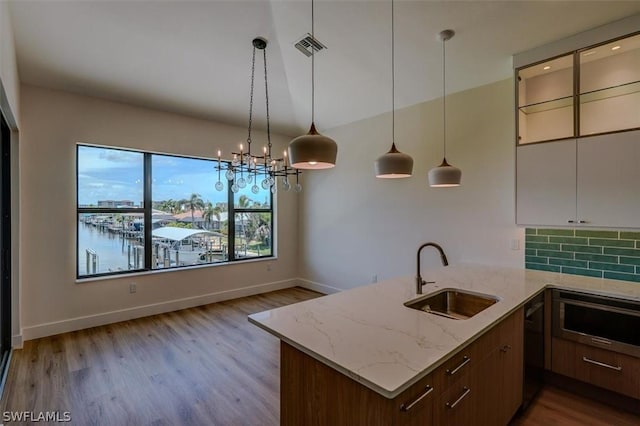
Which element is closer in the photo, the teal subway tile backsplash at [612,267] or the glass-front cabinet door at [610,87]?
the glass-front cabinet door at [610,87]

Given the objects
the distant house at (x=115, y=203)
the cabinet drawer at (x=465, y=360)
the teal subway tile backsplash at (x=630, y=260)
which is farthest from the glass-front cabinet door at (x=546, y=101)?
the distant house at (x=115, y=203)

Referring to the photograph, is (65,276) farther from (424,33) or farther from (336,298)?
(424,33)

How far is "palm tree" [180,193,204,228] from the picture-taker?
4859mm

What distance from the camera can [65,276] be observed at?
375 centimetres

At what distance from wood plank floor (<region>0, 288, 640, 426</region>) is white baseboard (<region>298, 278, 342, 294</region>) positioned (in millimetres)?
1885

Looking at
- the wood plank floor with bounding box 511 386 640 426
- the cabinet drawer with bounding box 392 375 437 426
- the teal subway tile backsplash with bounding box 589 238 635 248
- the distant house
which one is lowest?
the wood plank floor with bounding box 511 386 640 426

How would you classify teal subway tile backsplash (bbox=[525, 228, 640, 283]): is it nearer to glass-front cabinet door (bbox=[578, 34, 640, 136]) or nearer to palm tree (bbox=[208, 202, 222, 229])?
glass-front cabinet door (bbox=[578, 34, 640, 136])

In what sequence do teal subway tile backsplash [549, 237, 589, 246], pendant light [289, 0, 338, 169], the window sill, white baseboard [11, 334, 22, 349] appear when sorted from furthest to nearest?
1. the window sill
2. white baseboard [11, 334, 22, 349]
3. teal subway tile backsplash [549, 237, 589, 246]
4. pendant light [289, 0, 338, 169]

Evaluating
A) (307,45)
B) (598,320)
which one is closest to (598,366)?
(598,320)

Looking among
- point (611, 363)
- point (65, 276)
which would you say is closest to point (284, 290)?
point (65, 276)

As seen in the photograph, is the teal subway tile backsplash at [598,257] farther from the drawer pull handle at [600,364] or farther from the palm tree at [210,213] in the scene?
the palm tree at [210,213]

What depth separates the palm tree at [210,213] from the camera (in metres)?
5.05

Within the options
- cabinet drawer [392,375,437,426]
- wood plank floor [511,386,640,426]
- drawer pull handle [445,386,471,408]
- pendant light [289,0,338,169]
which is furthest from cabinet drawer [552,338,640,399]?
pendant light [289,0,338,169]

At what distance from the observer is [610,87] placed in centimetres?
255
